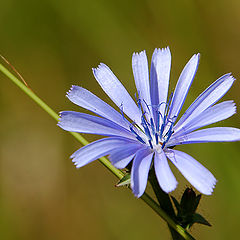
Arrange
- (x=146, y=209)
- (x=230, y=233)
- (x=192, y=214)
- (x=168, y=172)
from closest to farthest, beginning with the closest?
(x=168, y=172), (x=192, y=214), (x=230, y=233), (x=146, y=209)

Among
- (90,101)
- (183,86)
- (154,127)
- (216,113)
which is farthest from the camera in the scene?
(154,127)

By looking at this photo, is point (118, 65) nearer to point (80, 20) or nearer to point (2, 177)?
point (80, 20)

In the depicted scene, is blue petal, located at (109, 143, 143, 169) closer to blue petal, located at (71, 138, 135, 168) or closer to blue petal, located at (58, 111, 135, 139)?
blue petal, located at (71, 138, 135, 168)

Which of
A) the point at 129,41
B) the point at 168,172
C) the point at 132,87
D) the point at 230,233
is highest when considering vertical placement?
the point at 129,41

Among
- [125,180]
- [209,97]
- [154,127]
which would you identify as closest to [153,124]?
[154,127]

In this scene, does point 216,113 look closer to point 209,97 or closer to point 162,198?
point 209,97

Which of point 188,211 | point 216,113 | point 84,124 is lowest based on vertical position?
point 188,211

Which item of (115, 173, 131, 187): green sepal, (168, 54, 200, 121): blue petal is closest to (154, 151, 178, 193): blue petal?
(115, 173, 131, 187): green sepal

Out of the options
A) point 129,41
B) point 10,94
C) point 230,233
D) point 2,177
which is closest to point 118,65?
point 129,41
